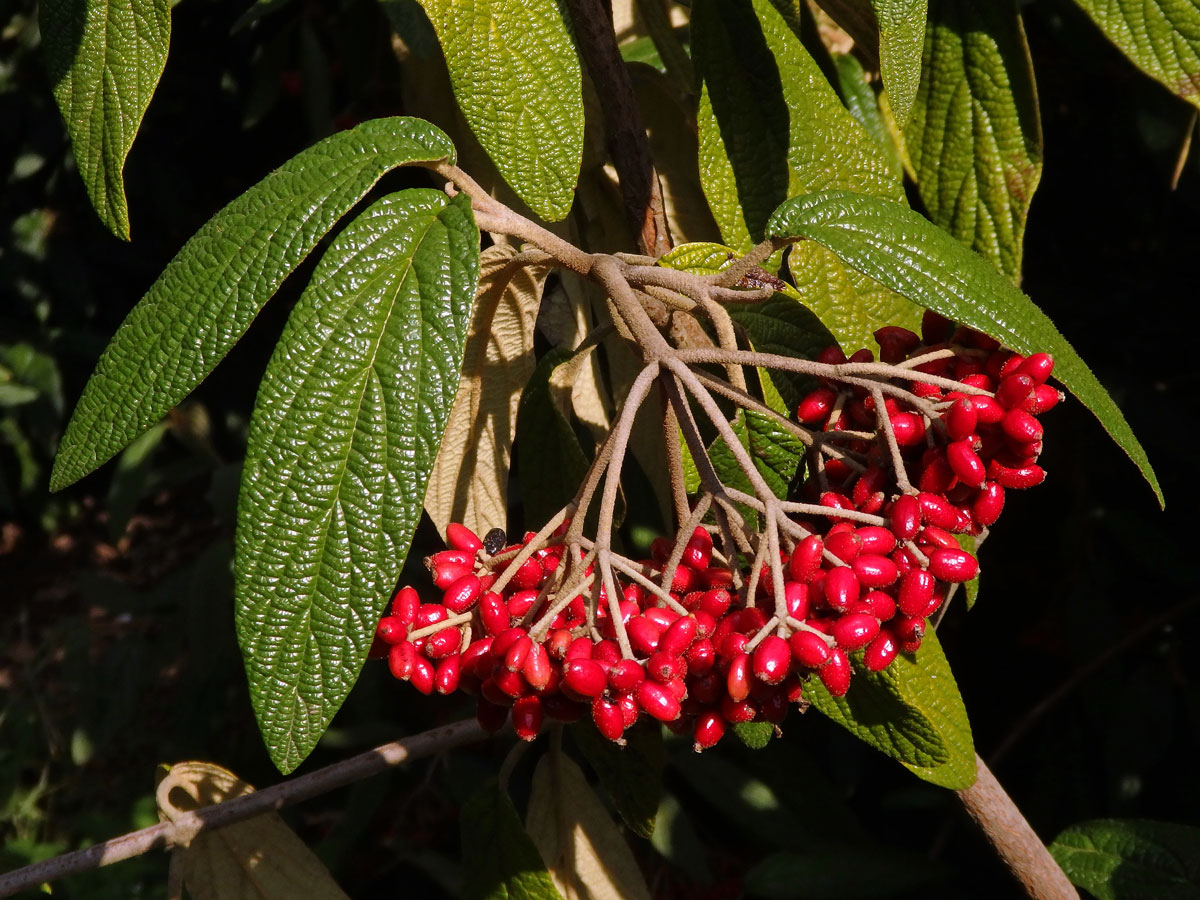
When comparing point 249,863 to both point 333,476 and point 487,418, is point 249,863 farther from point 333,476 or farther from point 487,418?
point 333,476

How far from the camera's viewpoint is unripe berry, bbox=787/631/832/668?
69 centimetres

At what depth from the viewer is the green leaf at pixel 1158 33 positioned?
3.32 feet

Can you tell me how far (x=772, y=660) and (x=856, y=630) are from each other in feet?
0.21

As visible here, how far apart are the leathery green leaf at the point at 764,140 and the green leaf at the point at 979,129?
0.38ft

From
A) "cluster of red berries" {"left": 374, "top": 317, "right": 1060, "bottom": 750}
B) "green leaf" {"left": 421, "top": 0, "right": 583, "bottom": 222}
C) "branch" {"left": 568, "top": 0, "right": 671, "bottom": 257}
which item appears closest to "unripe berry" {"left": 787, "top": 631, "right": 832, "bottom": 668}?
"cluster of red berries" {"left": 374, "top": 317, "right": 1060, "bottom": 750}

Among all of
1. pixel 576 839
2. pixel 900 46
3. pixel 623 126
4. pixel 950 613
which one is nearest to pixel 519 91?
pixel 623 126

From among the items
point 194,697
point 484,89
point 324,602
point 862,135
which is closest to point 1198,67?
point 862,135

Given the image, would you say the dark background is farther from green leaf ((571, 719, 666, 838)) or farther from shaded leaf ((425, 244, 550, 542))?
→ shaded leaf ((425, 244, 550, 542))

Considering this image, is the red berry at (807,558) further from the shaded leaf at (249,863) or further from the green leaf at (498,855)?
the shaded leaf at (249,863)

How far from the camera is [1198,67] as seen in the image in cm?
102

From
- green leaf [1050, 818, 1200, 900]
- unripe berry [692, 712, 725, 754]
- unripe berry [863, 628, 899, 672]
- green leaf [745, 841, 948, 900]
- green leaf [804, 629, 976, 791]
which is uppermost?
unripe berry [863, 628, 899, 672]

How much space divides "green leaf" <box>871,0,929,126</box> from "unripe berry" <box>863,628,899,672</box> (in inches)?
15.7

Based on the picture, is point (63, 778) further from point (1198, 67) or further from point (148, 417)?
point (1198, 67)

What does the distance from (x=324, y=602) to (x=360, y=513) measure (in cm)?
6
